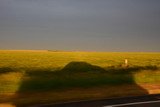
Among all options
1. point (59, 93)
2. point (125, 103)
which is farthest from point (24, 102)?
point (125, 103)

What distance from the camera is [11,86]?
54.4 feet

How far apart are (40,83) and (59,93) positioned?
196cm

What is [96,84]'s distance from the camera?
1870 cm

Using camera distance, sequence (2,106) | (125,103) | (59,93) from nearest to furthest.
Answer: (2,106) → (125,103) → (59,93)

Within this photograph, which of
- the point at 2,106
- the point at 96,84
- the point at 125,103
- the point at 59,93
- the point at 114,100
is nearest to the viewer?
the point at 2,106

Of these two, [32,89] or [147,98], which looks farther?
[32,89]

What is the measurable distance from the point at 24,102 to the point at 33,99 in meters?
0.80

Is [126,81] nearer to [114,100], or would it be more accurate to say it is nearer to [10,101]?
[114,100]

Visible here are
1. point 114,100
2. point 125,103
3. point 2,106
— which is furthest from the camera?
point 114,100

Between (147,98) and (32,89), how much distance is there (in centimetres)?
578

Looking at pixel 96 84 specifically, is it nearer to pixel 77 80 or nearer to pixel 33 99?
pixel 77 80

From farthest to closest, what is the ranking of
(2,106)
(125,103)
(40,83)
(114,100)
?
1. (40,83)
2. (114,100)
3. (125,103)
4. (2,106)

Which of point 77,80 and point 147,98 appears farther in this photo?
point 77,80

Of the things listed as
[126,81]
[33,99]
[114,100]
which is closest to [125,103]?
[114,100]
